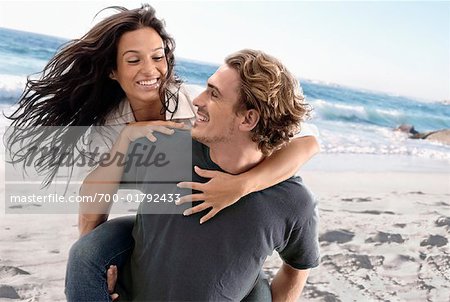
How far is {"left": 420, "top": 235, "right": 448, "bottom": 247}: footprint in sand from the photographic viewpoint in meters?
3.05

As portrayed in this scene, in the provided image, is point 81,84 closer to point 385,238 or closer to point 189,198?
point 189,198

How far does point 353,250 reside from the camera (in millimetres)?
2836

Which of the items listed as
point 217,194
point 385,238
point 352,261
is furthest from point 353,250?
point 217,194

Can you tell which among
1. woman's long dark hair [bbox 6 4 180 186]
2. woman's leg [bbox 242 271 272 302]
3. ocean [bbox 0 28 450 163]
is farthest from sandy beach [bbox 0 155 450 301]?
ocean [bbox 0 28 450 163]

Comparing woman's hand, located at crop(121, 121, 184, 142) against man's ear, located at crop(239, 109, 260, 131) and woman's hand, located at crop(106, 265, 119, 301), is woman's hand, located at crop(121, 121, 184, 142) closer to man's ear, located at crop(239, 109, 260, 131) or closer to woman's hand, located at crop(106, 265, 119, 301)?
man's ear, located at crop(239, 109, 260, 131)

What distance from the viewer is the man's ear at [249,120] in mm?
1381

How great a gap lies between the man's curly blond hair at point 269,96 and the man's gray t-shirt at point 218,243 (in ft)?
0.40

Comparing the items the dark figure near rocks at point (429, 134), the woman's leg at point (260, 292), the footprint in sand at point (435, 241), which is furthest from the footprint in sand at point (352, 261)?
the dark figure near rocks at point (429, 134)

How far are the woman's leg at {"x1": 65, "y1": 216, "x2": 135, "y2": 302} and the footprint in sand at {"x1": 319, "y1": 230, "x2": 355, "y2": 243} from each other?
67.3 inches

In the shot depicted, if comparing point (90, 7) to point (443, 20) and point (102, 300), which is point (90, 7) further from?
A: point (102, 300)

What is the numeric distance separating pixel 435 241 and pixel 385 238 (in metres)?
0.29

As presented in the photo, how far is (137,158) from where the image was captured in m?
1.45

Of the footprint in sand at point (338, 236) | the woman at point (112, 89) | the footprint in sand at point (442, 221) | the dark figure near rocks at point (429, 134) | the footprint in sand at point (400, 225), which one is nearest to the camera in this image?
the woman at point (112, 89)

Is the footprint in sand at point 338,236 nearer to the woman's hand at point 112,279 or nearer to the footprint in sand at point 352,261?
the footprint in sand at point 352,261
